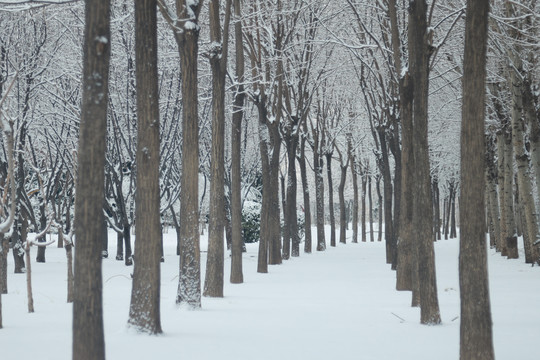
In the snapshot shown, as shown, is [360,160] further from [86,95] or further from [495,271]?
[86,95]

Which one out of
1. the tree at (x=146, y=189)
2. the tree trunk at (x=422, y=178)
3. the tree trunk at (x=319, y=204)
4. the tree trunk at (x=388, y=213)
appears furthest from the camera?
the tree trunk at (x=319, y=204)

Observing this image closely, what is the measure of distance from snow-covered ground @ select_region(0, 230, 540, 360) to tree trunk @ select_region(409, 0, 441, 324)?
46 cm

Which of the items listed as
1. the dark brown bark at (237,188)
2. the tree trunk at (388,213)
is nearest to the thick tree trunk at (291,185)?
the tree trunk at (388,213)

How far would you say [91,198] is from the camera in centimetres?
506

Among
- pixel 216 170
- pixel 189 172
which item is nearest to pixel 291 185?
pixel 216 170

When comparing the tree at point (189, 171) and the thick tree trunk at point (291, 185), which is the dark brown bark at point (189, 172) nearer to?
the tree at point (189, 171)

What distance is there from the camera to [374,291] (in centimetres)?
1388

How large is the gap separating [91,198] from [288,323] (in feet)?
16.5

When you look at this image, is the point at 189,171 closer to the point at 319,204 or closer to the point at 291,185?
the point at 291,185

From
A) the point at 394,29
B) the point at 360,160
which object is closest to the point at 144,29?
the point at 394,29

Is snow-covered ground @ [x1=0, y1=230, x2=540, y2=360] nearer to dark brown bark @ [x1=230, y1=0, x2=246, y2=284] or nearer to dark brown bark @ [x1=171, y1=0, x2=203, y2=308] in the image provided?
dark brown bark @ [x1=171, y1=0, x2=203, y2=308]

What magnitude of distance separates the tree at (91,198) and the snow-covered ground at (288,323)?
1639 millimetres

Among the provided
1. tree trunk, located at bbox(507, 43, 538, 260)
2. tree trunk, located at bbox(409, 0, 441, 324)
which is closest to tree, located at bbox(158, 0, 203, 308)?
tree trunk, located at bbox(409, 0, 441, 324)

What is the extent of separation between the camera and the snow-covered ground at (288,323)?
7.08m
